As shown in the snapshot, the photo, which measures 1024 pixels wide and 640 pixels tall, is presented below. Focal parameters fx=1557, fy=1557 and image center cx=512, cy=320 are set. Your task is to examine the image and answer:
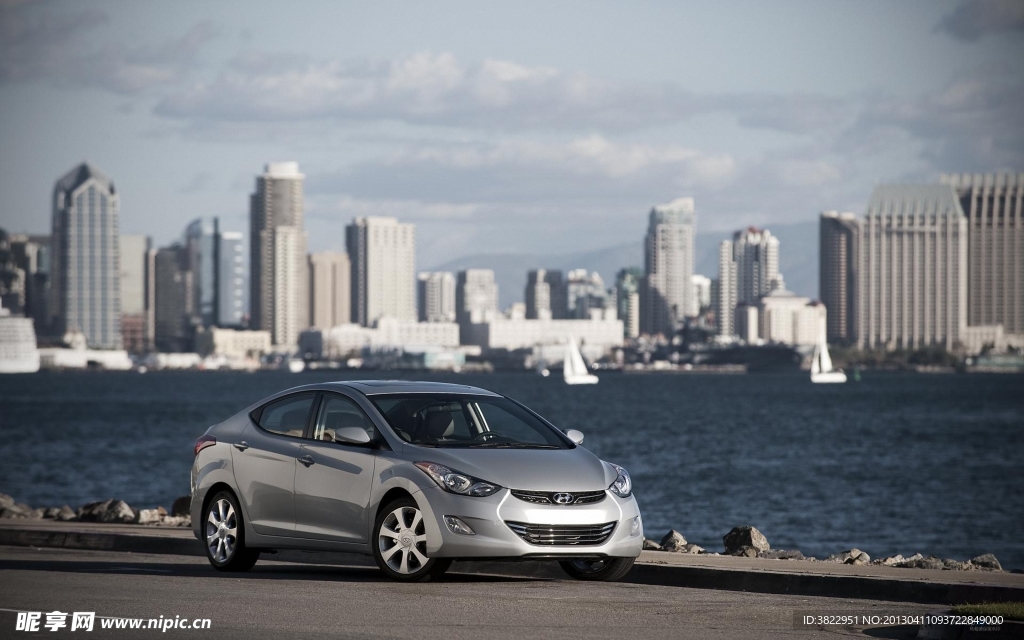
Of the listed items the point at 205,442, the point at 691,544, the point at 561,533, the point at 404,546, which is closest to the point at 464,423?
the point at 404,546

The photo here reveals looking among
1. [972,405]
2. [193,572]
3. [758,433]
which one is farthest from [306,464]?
[972,405]

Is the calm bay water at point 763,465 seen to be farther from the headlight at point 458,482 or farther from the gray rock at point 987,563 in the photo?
Answer: the headlight at point 458,482

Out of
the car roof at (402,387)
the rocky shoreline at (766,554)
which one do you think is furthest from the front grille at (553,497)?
the rocky shoreline at (766,554)

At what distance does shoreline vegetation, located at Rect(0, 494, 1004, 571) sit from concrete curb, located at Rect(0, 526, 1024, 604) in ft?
9.13

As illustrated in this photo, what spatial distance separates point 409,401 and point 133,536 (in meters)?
4.49

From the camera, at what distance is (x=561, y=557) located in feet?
37.5

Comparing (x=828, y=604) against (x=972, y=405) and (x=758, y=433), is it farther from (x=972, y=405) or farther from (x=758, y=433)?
(x=972, y=405)

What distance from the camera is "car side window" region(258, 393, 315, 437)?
12.8 metres

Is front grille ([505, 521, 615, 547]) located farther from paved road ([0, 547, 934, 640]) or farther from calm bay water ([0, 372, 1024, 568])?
calm bay water ([0, 372, 1024, 568])

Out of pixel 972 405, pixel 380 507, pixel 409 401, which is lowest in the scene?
pixel 972 405

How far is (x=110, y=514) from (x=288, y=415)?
27.9 ft

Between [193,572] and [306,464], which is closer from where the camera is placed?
[306,464]

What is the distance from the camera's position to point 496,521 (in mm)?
11328

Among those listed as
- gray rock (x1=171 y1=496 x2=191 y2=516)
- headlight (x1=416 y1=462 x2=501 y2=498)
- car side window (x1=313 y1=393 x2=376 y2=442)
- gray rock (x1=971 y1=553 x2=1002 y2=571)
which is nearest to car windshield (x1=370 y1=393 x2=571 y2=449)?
car side window (x1=313 y1=393 x2=376 y2=442)
